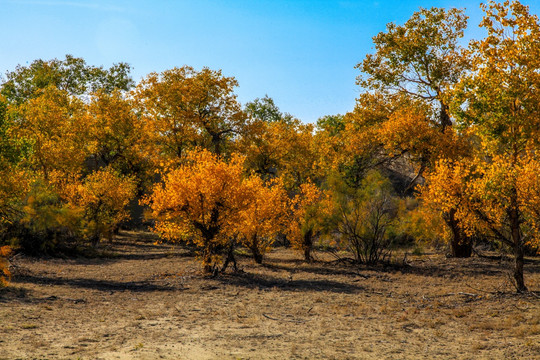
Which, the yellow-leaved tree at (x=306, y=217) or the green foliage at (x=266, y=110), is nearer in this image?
the yellow-leaved tree at (x=306, y=217)

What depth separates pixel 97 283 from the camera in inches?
718

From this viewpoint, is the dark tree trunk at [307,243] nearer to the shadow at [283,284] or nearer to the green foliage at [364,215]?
the green foliage at [364,215]

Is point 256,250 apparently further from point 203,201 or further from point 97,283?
point 97,283

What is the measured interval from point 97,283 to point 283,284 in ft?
23.8

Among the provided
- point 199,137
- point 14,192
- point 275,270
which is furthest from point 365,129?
point 14,192

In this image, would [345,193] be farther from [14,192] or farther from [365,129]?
[14,192]

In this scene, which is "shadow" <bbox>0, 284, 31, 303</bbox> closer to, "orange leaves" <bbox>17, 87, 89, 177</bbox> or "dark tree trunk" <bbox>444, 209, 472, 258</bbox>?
"orange leaves" <bbox>17, 87, 89, 177</bbox>

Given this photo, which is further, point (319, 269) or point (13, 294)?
point (319, 269)

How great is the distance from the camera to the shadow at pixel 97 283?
55.9 ft

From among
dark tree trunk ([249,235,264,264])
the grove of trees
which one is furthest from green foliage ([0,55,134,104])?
dark tree trunk ([249,235,264,264])

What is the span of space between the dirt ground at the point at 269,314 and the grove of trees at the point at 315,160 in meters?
1.82

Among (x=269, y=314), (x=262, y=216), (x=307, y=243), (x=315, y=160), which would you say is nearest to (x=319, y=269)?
(x=307, y=243)

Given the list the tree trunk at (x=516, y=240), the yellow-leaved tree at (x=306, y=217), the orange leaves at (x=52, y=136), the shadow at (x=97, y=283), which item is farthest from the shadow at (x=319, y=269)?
the orange leaves at (x=52, y=136)

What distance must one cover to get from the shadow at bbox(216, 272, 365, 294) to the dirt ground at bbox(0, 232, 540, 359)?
0.14 ft
